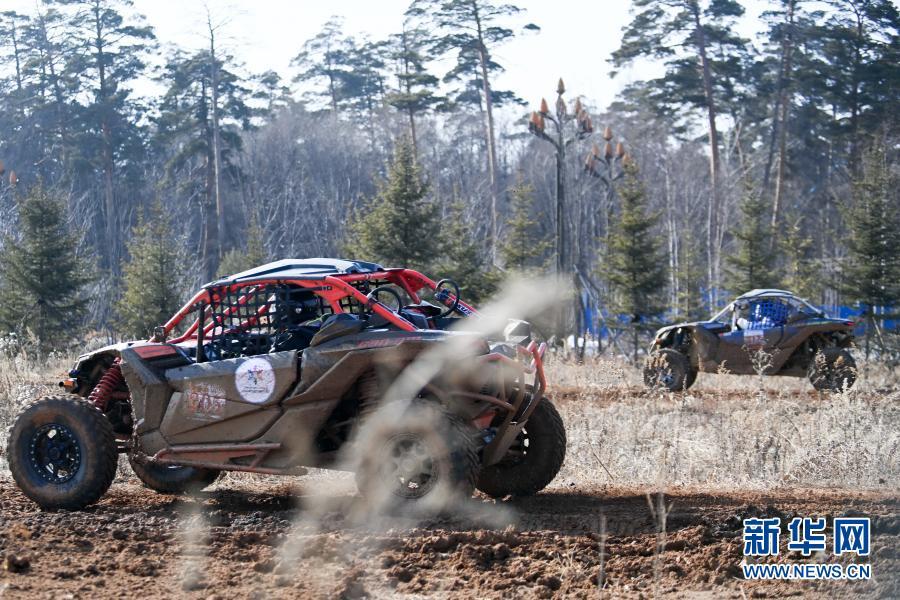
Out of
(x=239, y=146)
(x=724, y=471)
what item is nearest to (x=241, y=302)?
(x=724, y=471)

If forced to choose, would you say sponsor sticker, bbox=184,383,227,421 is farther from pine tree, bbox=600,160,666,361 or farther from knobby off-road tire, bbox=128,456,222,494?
pine tree, bbox=600,160,666,361

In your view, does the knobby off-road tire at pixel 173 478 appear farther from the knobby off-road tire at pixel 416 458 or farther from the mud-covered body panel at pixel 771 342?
the mud-covered body panel at pixel 771 342

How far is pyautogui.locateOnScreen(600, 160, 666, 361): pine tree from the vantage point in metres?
26.6

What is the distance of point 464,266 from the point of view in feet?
81.5

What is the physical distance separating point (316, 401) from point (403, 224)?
52.7 feet

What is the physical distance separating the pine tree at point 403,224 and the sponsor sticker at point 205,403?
1570cm

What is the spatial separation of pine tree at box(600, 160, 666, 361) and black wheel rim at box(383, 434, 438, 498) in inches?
791

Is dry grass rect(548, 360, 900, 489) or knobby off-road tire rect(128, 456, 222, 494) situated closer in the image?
knobby off-road tire rect(128, 456, 222, 494)

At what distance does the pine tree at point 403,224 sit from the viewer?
2330 cm

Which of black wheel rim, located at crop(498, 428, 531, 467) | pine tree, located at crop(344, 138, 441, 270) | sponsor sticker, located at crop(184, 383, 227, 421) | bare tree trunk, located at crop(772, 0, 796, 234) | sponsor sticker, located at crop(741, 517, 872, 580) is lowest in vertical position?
sponsor sticker, located at crop(741, 517, 872, 580)

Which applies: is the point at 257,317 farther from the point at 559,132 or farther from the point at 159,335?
the point at 559,132

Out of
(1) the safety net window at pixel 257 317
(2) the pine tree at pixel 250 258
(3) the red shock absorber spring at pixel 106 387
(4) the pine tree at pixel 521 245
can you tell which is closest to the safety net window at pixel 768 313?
(4) the pine tree at pixel 521 245

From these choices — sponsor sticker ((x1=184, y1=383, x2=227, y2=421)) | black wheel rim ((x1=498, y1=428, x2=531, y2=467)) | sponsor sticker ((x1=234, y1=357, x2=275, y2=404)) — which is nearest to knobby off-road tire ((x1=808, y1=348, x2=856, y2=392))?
black wheel rim ((x1=498, y1=428, x2=531, y2=467))

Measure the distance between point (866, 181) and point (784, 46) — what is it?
14.1 m
